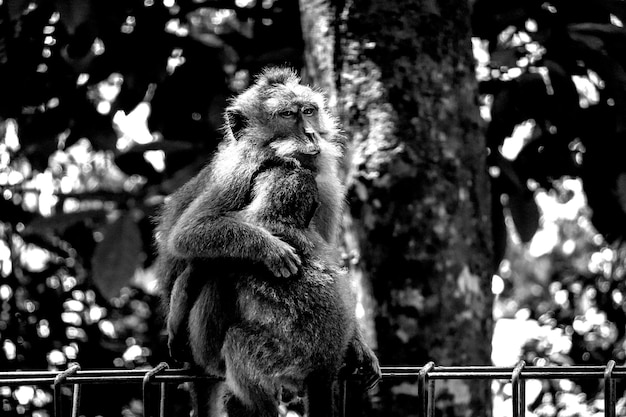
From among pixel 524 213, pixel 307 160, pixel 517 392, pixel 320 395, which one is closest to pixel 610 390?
pixel 517 392

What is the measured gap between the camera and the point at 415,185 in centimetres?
435

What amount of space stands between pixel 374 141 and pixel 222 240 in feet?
4.22

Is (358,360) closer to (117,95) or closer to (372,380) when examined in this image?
(372,380)

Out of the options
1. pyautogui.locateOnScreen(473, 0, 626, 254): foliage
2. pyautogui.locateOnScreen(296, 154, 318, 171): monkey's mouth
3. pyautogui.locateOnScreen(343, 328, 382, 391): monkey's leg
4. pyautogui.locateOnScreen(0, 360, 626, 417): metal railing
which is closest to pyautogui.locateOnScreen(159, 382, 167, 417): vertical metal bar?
pyautogui.locateOnScreen(0, 360, 626, 417): metal railing

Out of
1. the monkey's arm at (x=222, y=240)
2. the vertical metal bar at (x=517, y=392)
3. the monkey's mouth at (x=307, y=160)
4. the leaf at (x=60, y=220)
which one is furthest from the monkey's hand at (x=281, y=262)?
the leaf at (x=60, y=220)

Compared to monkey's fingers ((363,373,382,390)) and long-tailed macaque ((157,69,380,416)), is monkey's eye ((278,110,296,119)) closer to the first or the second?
long-tailed macaque ((157,69,380,416))

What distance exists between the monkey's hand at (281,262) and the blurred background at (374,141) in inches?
51.1

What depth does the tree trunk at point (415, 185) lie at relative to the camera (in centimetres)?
430

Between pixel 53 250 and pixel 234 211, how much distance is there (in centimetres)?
336

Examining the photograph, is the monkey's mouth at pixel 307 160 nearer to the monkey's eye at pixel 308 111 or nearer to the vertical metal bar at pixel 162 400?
the monkey's eye at pixel 308 111

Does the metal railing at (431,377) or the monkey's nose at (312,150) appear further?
the monkey's nose at (312,150)

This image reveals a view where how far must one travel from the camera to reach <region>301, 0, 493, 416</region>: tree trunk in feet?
14.1

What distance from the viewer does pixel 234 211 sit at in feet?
11.5

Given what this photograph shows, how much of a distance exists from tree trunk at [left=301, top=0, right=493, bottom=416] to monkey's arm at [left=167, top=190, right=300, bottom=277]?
99cm
